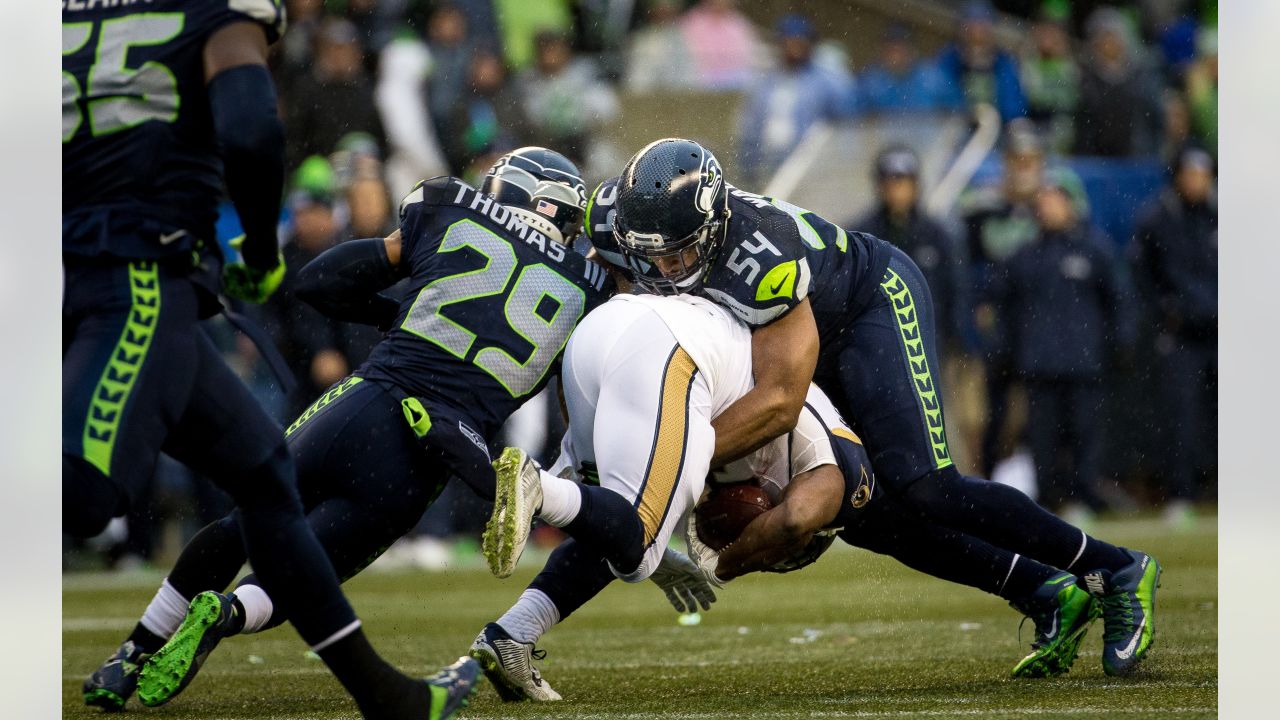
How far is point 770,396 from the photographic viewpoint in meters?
3.05

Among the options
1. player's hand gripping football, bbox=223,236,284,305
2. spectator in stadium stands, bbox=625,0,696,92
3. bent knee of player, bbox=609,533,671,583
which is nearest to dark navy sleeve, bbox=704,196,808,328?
bent knee of player, bbox=609,533,671,583

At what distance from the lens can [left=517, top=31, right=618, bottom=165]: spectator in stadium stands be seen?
6.98 metres

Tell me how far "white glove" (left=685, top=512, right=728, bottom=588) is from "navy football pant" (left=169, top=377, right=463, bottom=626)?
437mm

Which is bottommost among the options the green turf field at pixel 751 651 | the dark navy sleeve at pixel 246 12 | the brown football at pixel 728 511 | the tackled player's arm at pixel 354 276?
the green turf field at pixel 751 651

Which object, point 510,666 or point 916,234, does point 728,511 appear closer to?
point 510,666

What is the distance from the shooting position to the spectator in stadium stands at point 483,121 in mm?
6395

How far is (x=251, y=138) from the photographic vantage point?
2.34 meters

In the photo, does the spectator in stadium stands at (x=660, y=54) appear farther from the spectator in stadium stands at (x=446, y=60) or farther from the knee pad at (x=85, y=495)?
the knee pad at (x=85, y=495)

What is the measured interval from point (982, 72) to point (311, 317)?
11.9 feet

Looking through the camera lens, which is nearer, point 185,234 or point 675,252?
point 185,234

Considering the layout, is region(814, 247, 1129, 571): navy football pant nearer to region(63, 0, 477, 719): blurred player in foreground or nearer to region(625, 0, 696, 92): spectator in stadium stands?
region(63, 0, 477, 719): blurred player in foreground

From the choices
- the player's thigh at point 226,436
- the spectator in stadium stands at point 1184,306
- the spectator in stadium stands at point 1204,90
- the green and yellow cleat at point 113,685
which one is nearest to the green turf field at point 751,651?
the green and yellow cleat at point 113,685

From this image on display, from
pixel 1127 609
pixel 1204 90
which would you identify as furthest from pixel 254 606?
pixel 1204 90

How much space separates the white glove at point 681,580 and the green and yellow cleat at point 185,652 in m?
0.86
